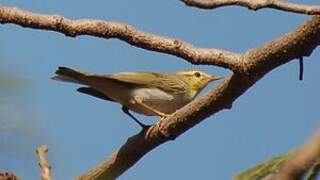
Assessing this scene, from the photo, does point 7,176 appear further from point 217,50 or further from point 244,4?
point 217,50

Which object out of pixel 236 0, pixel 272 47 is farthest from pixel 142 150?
pixel 236 0

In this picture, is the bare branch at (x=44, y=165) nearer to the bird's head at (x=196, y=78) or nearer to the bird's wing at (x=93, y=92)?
the bird's wing at (x=93, y=92)

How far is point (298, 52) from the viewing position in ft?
5.22

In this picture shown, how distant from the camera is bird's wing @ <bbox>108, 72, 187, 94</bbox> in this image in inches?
124

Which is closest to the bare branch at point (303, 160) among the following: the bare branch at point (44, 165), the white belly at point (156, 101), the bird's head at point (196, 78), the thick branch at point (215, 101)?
the bare branch at point (44, 165)

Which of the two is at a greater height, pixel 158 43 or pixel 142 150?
pixel 158 43

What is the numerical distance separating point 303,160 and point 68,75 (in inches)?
96.0

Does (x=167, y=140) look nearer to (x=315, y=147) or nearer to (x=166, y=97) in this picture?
(x=166, y=97)

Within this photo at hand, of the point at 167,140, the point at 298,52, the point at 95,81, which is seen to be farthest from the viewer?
the point at 95,81

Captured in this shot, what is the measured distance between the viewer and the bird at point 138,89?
9.46 ft

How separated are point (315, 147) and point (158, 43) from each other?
4.08 feet

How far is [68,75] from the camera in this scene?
275cm

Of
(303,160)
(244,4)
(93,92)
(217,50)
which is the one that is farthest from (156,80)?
(303,160)

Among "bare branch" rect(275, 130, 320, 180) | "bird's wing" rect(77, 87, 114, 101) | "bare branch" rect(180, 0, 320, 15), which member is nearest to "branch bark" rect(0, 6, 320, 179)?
"bare branch" rect(180, 0, 320, 15)
